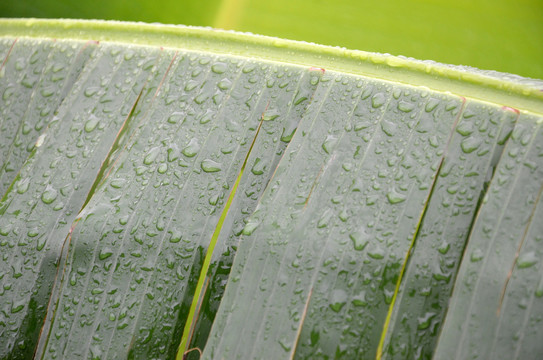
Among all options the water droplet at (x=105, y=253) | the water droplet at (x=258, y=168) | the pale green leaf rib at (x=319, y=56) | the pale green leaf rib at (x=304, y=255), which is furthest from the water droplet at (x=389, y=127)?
the water droplet at (x=105, y=253)

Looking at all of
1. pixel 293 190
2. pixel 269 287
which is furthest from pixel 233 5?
pixel 269 287

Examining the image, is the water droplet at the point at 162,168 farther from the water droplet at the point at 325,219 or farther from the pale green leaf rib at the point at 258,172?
the water droplet at the point at 325,219

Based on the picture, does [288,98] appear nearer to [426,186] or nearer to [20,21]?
[426,186]

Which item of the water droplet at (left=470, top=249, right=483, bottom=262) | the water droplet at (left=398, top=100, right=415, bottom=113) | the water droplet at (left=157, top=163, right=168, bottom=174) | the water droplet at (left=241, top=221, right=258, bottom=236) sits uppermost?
the water droplet at (left=398, top=100, right=415, bottom=113)

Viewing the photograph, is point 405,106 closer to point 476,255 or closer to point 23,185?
point 476,255

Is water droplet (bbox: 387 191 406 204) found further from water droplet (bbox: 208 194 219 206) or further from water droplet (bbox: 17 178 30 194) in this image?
water droplet (bbox: 17 178 30 194)

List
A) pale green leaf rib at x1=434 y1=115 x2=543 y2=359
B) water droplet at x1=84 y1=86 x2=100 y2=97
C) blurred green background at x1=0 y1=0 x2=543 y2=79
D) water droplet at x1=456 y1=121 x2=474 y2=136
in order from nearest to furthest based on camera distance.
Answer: pale green leaf rib at x1=434 y1=115 x2=543 y2=359 → water droplet at x1=456 y1=121 x2=474 y2=136 → water droplet at x1=84 y1=86 x2=100 y2=97 → blurred green background at x1=0 y1=0 x2=543 y2=79

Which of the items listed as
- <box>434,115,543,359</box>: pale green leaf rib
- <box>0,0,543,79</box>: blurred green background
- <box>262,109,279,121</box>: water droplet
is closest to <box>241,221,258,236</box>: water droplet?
<box>262,109,279,121</box>: water droplet
